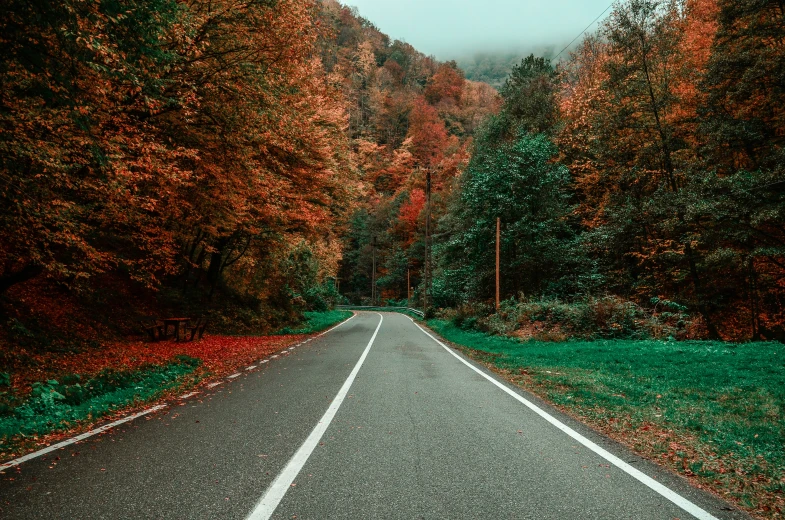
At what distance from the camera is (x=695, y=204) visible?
1680 centimetres

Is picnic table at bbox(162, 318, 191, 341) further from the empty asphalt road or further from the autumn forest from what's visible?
the empty asphalt road

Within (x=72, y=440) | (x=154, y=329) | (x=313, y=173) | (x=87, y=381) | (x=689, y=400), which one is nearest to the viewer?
(x=72, y=440)

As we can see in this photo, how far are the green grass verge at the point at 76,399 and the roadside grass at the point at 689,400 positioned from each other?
654 centimetres

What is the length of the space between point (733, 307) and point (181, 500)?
25.2 metres

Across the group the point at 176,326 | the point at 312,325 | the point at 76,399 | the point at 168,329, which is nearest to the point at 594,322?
the point at 176,326

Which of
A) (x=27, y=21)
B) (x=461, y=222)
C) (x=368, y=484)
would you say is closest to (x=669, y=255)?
(x=461, y=222)

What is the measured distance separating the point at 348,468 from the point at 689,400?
5.75 m

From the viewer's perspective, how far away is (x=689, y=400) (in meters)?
6.67

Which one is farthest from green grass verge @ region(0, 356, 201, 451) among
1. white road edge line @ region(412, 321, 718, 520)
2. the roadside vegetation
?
white road edge line @ region(412, 321, 718, 520)

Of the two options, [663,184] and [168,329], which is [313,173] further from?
[663,184]

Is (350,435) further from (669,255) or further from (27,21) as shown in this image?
(669,255)

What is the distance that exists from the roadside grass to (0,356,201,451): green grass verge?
257 inches

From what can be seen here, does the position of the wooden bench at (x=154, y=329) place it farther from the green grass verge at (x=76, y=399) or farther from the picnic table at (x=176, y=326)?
the green grass verge at (x=76, y=399)

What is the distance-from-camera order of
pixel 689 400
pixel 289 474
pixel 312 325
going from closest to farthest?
pixel 289 474 < pixel 689 400 < pixel 312 325
